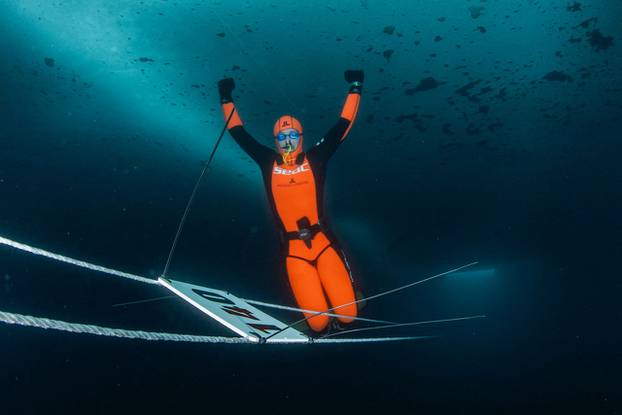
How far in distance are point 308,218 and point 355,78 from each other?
1441 millimetres

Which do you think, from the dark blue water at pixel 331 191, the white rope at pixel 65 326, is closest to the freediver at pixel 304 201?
the dark blue water at pixel 331 191

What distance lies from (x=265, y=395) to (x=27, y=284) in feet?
22.2

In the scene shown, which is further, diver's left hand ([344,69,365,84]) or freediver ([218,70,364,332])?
freediver ([218,70,364,332])

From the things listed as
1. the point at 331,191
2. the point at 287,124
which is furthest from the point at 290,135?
the point at 331,191

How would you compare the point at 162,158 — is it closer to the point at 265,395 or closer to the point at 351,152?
the point at 351,152

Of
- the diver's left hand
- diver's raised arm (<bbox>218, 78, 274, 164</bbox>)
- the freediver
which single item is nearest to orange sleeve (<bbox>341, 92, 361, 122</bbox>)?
the freediver

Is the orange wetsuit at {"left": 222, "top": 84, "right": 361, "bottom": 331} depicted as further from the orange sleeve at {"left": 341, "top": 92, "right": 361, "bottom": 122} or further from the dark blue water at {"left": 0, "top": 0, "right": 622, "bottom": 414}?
the dark blue water at {"left": 0, "top": 0, "right": 622, "bottom": 414}

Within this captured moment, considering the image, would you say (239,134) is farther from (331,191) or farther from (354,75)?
(331,191)

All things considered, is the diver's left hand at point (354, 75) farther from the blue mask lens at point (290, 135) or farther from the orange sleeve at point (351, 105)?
the blue mask lens at point (290, 135)

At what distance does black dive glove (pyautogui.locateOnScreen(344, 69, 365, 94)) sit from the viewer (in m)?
3.46

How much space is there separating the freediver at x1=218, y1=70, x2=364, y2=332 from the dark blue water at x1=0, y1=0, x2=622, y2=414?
59 cm

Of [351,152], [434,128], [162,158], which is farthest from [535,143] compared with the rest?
[162,158]

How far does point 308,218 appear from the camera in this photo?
149 inches

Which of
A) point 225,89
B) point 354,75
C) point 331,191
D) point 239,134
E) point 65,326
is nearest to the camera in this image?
point 65,326
